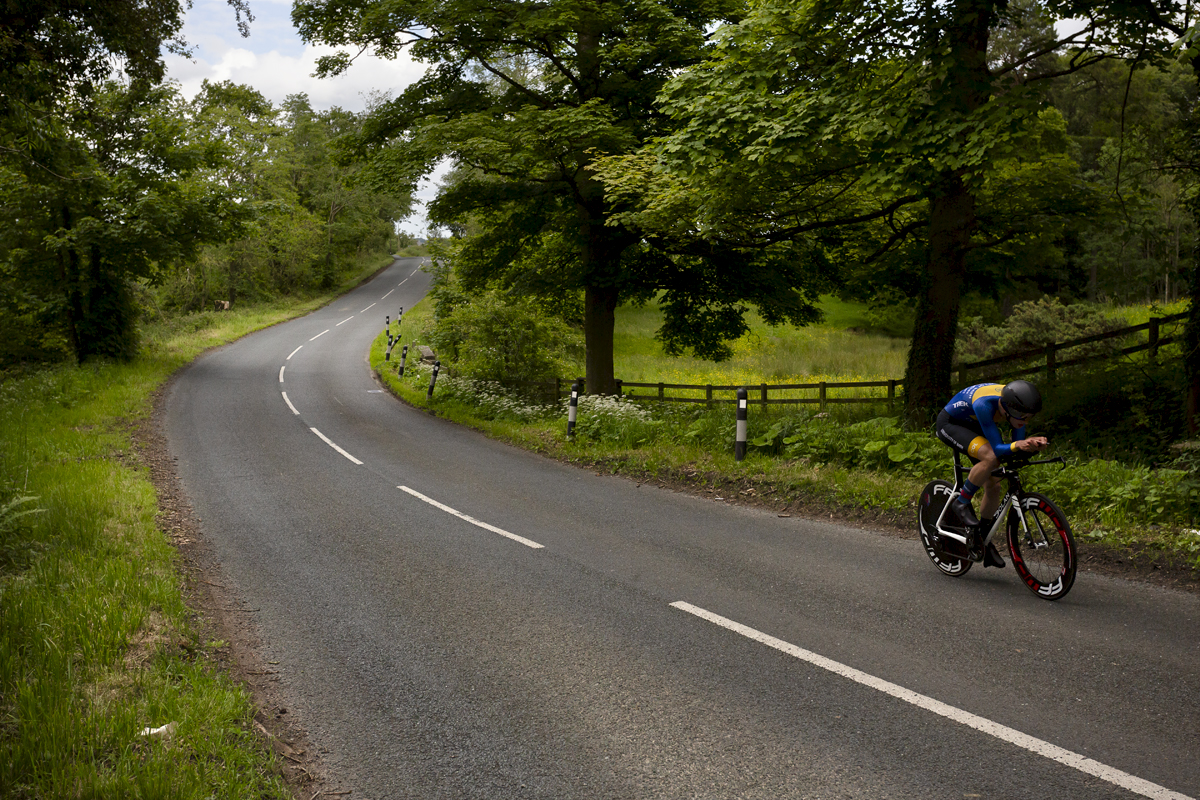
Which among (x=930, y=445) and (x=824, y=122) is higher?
(x=824, y=122)

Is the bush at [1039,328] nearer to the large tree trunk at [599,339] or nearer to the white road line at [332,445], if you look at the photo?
the large tree trunk at [599,339]

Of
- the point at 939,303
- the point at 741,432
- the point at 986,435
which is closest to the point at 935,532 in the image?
the point at 986,435

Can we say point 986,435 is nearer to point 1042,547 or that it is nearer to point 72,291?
point 1042,547

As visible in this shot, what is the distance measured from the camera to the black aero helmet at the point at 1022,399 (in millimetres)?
5117

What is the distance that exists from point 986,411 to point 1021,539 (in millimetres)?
990

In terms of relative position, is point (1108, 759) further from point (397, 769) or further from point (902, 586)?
point (397, 769)

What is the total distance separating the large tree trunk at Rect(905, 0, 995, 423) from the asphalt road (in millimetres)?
4449

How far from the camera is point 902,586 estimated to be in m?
5.76

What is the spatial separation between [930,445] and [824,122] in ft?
14.3

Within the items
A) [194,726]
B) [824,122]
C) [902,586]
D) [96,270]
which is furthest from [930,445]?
[96,270]

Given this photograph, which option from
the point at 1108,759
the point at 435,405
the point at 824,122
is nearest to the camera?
the point at 1108,759

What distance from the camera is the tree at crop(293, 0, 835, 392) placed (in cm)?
1345

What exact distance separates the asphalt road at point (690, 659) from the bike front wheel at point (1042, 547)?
0.47ft

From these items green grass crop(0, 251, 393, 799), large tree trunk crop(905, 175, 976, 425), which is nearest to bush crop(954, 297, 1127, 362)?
large tree trunk crop(905, 175, 976, 425)
